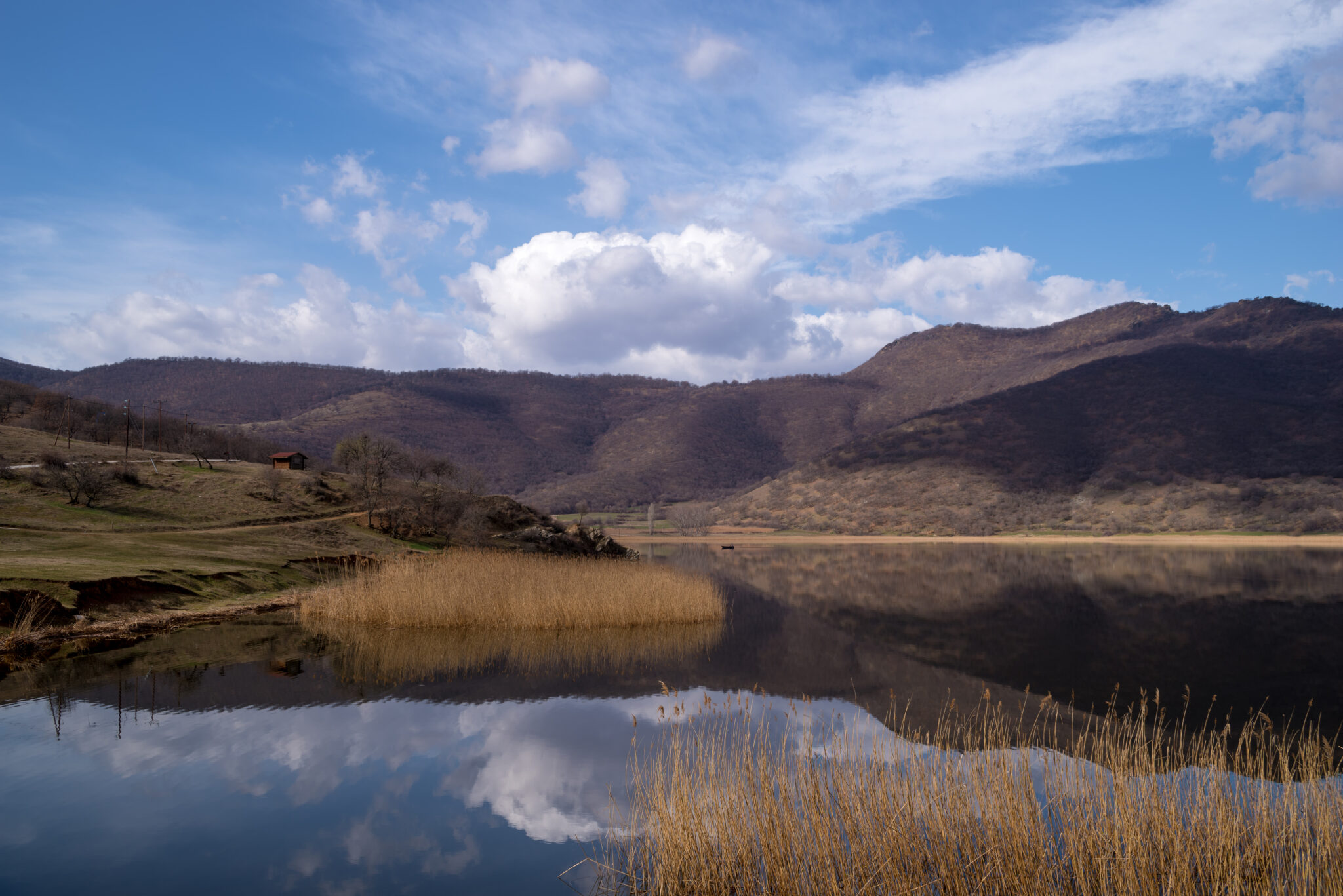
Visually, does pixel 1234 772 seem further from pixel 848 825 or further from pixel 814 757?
pixel 814 757

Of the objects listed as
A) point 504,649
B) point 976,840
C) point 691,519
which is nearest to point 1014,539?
point 691,519

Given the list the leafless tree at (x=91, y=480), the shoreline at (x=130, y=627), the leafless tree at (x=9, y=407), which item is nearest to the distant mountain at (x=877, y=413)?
the leafless tree at (x=9, y=407)

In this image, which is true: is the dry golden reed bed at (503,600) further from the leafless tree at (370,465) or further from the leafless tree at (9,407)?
the leafless tree at (9,407)

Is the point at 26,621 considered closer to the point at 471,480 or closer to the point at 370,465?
the point at 370,465

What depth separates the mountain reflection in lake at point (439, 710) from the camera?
755cm

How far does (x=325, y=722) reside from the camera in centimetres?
1199

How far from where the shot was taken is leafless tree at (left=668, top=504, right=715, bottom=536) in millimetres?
98812

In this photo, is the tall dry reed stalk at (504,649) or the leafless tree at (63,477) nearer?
the tall dry reed stalk at (504,649)

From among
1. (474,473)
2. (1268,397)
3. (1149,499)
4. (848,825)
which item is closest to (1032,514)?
→ (1149,499)

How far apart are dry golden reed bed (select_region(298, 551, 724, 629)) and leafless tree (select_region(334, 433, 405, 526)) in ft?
54.0

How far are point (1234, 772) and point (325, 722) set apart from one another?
1140 cm

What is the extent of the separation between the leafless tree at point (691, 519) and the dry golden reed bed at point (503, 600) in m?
70.1

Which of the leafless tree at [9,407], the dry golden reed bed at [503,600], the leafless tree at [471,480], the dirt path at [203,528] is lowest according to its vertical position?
the dry golden reed bed at [503,600]

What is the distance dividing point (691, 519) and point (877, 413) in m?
69.6
